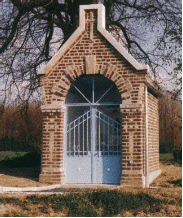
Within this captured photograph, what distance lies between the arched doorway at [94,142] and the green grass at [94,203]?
283 cm

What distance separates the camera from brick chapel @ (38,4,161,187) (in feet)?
39.5

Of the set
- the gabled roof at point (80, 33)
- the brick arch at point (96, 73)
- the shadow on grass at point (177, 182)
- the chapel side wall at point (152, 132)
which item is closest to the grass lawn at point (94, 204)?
the shadow on grass at point (177, 182)

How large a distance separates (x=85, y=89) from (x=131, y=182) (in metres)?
3.86

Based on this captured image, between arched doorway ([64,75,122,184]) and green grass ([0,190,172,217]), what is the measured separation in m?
2.83

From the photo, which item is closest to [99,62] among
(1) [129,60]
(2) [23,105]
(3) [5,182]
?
(1) [129,60]

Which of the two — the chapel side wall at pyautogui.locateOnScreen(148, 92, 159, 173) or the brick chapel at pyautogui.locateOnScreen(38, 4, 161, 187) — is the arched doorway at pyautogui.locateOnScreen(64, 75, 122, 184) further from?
the chapel side wall at pyautogui.locateOnScreen(148, 92, 159, 173)

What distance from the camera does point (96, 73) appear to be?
491 inches

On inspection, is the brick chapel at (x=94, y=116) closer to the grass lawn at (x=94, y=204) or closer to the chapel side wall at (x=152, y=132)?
the chapel side wall at (x=152, y=132)

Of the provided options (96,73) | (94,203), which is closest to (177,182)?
(96,73)

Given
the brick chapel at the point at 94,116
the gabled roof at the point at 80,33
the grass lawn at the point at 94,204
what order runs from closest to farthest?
the grass lawn at the point at 94,204
the brick chapel at the point at 94,116
the gabled roof at the point at 80,33

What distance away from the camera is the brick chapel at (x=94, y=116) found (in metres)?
12.1

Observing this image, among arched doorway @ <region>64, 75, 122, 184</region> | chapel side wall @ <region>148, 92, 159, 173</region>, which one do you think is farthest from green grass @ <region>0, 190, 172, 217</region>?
chapel side wall @ <region>148, 92, 159, 173</region>

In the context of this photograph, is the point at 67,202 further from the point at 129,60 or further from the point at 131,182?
the point at 129,60

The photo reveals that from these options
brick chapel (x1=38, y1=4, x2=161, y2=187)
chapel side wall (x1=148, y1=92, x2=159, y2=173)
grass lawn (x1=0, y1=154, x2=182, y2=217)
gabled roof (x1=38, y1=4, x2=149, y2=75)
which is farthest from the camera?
chapel side wall (x1=148, y1=92, x2=159, y2=173)
